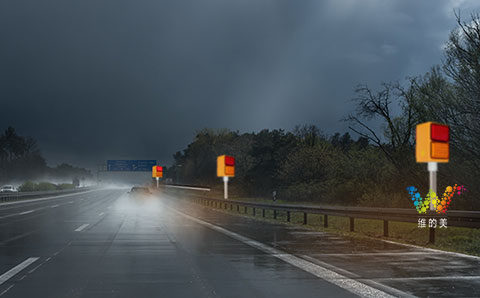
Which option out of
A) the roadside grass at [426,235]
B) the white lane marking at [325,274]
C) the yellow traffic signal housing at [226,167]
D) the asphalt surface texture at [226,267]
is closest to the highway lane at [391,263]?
the asphalt surface texture at [226,267]

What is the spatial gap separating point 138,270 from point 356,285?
13.1 ft

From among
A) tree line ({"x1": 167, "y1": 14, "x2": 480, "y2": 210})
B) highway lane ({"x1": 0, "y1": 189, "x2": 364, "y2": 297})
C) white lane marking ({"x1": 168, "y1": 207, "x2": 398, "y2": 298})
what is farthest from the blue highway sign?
white lane marking ({"x1": 168, "y1": 207, "x2": 398, "y2": 298})

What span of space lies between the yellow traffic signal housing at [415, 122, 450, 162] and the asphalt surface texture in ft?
9.35

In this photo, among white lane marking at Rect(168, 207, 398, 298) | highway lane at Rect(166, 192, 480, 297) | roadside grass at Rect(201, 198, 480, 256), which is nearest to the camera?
white lane marking at Rect(168, 207, 398, 298)

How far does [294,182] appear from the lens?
6381cm

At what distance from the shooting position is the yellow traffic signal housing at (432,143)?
15.0 metres

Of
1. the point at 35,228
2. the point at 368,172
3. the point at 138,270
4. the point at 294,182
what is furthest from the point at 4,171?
the point at 138,270

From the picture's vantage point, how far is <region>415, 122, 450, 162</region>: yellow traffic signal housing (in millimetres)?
15042

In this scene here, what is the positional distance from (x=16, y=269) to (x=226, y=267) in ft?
12.7

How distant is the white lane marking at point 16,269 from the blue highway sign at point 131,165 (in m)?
89.2

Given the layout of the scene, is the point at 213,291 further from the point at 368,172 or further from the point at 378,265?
the point at 368,172

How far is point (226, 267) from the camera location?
10008 mm

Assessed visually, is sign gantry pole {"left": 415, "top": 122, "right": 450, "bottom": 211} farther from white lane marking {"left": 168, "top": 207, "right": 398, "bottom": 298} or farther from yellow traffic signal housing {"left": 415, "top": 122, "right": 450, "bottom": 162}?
white lane marking {"left": 168, "top": 207, "right": 398, "bottom": 298}

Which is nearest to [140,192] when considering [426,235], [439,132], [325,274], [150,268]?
[426,235]
